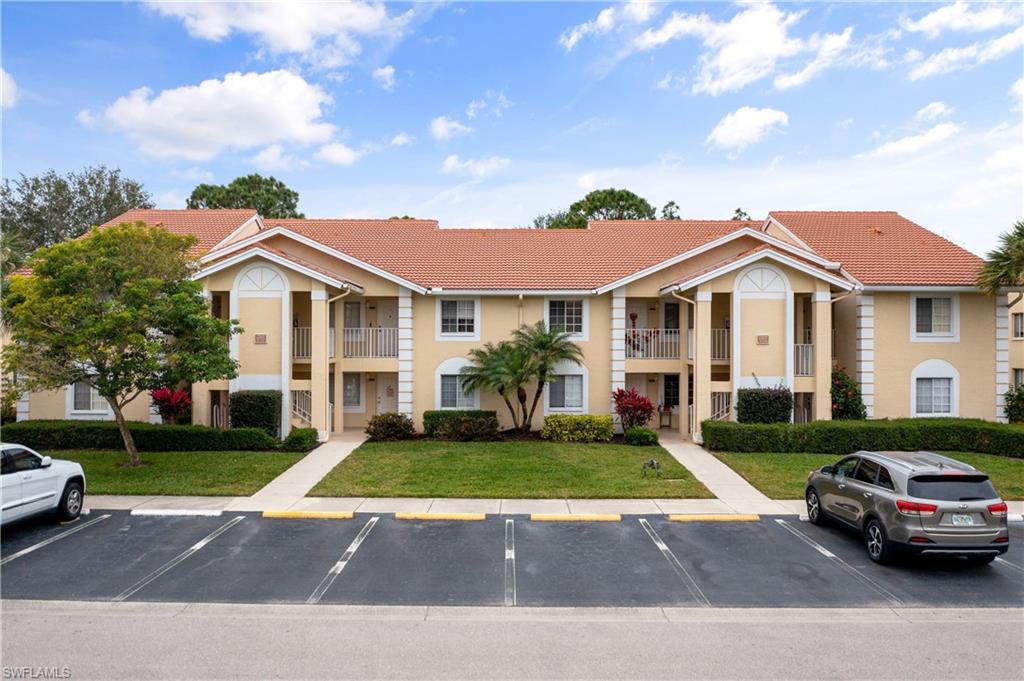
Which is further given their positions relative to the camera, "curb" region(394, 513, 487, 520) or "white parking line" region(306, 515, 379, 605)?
"curb" region(394, 513, 487, 520)

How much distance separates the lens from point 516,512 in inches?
497

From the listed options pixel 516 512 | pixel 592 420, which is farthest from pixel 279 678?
pixel 592 420

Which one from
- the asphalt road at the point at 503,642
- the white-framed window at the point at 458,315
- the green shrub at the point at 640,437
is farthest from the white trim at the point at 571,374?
the asphalt road at the point at 503,642

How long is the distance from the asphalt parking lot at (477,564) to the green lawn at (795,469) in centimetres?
228

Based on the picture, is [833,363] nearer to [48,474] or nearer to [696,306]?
[696,306]

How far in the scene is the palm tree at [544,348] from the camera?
→ 2052 cm

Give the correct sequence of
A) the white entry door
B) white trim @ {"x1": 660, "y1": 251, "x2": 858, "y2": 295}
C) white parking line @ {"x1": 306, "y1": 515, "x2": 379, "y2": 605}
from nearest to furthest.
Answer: white parking line @ {"x1": 306, "y1": 515, "x2": 379, "y2": 605} < white trim @ {"x1": 660, "y1": 251, "x2": 858, "y2": 295} < the white entry door

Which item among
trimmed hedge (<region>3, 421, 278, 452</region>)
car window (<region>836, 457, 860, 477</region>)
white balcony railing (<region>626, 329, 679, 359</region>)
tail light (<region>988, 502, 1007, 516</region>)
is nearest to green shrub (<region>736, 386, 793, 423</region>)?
white balcony railing (<region>626, 329, 679, 359</region>)

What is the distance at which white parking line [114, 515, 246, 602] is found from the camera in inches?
342

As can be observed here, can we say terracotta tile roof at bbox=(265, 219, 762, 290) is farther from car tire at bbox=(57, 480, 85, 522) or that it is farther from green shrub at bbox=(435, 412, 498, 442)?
car tire at bbox=(57, 480, 85, 522)

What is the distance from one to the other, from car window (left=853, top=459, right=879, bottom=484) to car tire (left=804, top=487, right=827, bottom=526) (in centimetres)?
128

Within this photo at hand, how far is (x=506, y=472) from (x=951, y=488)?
9299 millimetres

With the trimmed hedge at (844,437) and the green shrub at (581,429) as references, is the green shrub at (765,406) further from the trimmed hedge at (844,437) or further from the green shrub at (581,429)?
the green shrub at (581,429)
